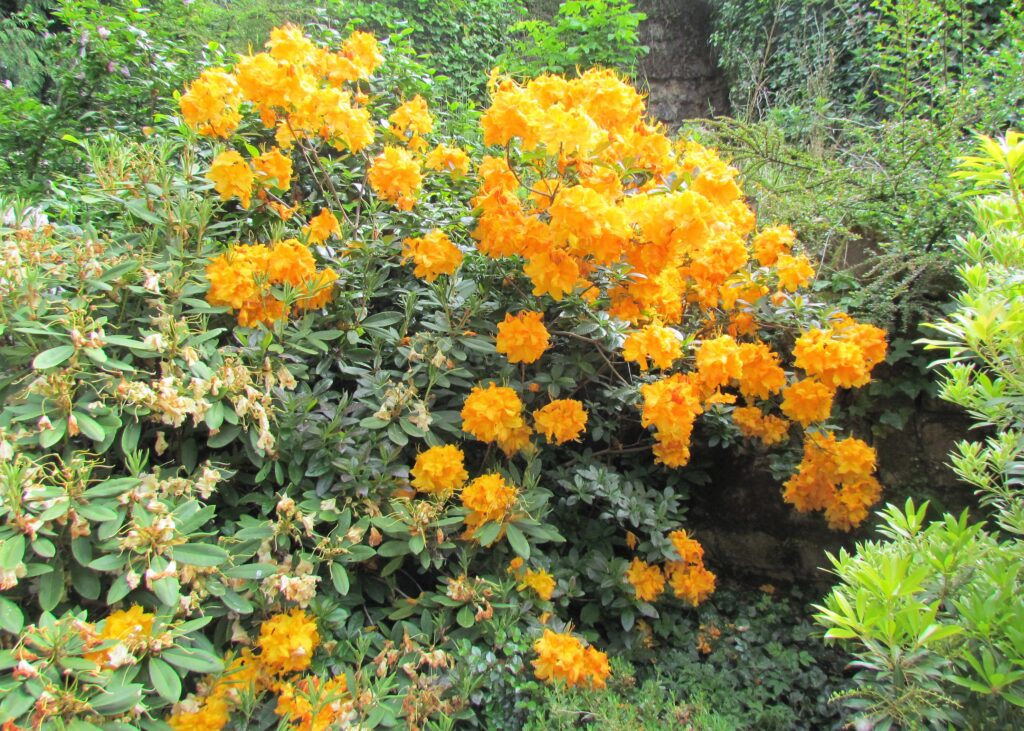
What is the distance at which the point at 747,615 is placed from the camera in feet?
7.92

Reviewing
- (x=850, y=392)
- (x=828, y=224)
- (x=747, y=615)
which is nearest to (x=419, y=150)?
(x=828, y=224)

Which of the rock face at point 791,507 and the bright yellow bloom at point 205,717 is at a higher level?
the rock face at point 791,507

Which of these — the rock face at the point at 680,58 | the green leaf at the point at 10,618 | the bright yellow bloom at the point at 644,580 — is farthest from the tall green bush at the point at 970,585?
the rock face at the point at 680,58

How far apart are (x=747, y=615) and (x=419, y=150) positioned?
2.11m

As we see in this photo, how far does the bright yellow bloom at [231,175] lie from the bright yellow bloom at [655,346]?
4.10ft

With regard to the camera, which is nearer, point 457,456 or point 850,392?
point 457,456

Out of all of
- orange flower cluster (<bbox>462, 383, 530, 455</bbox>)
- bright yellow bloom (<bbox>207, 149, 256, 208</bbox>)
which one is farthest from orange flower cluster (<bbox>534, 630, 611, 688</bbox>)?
bright yellow bloom (<bbox>207, 149, 256, 208</bbox>)

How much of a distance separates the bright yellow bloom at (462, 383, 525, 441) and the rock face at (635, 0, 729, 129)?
21.5ft

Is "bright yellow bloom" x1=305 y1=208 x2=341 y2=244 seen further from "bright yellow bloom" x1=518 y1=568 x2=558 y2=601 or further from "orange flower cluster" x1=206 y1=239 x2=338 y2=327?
"bright yellow bloom" x1=518 y1=568 x2=558 y2=601

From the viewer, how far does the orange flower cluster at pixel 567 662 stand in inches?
65.4

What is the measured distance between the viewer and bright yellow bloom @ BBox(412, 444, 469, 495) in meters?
1.79

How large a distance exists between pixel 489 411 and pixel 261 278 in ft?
2.44

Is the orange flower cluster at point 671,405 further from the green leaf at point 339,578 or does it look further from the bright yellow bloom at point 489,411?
the green leaf at point 339,578

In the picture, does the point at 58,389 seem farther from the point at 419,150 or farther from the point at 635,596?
the point at 635,596
